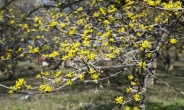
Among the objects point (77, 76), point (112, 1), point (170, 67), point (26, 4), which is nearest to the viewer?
point (77, 76)

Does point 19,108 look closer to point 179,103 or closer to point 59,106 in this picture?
point 59,106

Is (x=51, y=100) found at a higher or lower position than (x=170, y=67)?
higher

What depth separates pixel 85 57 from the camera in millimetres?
4324

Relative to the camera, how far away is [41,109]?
33.6 ft

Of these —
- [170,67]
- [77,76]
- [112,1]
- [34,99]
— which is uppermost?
[112,1]

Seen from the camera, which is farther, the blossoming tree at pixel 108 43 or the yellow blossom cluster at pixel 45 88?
the blossoming tree at pixel 108 43

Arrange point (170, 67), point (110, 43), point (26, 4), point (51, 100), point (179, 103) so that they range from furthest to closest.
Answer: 1. point (170, 67)
2. point (26, 4)
3. point (51, 100)
4. point (179, 103)
5. point (110, 43)

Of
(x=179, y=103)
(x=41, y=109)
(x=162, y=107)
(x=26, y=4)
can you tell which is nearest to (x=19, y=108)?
(x=41, y=109)

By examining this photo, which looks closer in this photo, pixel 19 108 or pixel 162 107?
pixel 162 107

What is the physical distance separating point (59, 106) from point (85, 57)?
6.80 metres

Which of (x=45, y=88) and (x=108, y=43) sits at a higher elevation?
(x=108, y=43)

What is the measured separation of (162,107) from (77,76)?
20.3 feet

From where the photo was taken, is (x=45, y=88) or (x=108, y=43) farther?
(x=108, y=43)

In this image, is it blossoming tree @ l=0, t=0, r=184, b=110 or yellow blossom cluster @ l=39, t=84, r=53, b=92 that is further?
blossoming tree @ l=0, t=0, r=184, b=110
